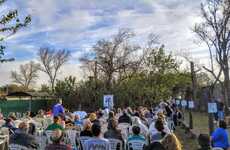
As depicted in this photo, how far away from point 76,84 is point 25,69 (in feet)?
157

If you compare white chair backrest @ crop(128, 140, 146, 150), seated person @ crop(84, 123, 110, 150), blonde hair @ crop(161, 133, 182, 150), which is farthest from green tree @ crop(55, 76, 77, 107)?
blonde hair @ crop(161, 133, 182, 150)

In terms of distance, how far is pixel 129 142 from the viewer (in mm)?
9586

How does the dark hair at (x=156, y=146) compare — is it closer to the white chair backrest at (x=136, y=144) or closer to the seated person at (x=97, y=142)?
the seated person at (x=97, y=142)

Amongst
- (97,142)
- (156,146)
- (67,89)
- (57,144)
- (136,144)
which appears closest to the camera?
(156,146)

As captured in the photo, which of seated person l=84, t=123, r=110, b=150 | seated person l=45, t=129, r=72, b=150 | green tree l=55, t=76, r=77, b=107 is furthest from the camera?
green tree l=55, t=76, r=77, b=107

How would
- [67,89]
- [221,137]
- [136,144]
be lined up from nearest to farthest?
1. [136,144]
2. [221,137]
3. [67,89]

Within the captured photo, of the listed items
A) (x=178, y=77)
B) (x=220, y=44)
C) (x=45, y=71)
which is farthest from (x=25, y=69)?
(x=220, y=44)

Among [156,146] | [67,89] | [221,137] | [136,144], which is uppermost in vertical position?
[67,89]

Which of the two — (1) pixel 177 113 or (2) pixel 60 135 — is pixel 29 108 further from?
(2) pixel 60 135

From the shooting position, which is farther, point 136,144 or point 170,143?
point 136,144

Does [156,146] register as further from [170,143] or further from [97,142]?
[97,142]

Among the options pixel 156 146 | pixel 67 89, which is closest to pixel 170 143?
pixel 156 146

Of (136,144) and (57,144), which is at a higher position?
(57,144)

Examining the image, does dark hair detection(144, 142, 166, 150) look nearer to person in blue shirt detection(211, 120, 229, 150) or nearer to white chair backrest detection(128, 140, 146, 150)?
white chair backrest detection(128, 140, 146, 150)
